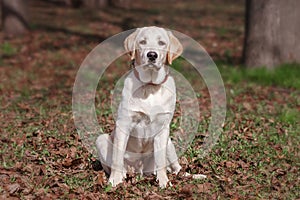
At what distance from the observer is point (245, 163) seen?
5.89 meters

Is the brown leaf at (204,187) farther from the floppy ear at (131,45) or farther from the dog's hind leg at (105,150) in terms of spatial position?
the floppy ear at (131,45)

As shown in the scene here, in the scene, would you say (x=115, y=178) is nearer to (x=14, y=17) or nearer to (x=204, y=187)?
(x=204, y=187)

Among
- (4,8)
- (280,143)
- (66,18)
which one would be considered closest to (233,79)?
(280,143)

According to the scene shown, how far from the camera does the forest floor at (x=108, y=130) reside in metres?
5.06

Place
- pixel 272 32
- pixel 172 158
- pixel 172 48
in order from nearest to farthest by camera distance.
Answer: pixel 172 48
pixel 172 158
pixel 272 32

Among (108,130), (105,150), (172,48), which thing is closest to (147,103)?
(172,48)

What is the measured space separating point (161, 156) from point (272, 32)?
6.23 meters

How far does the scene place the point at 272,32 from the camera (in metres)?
10.4

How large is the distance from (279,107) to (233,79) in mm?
1985

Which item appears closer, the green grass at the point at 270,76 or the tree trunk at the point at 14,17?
the green grass at the point at 270,76

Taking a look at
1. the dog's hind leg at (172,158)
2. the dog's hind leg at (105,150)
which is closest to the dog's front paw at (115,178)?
the dog's hind leg at (105,150)

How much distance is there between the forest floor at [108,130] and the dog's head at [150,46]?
1.24 meters

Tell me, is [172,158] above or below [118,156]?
below

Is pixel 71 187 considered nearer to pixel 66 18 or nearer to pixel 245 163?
pixel 245 163
